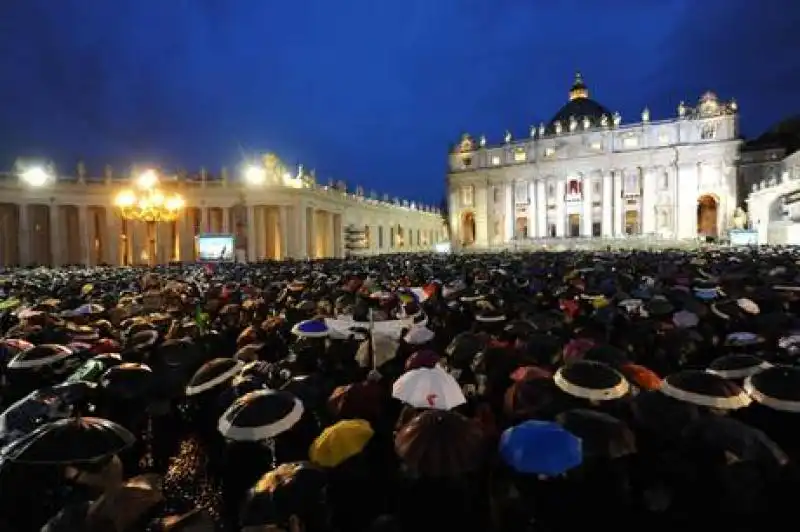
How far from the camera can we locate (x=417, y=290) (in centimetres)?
1312

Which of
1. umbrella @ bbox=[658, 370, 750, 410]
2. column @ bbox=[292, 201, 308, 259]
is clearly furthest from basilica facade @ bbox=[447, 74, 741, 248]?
umbrella @ bbox=[658, 370, 750, 410]

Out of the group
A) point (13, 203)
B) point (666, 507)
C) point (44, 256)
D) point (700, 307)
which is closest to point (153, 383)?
point (666, 507)

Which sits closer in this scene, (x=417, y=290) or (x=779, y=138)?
(x=417, y=290)

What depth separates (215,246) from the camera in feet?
103

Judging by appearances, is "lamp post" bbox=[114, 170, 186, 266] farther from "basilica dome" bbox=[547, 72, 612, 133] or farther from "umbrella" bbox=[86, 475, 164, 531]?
"basilica dome" bbox=[547, 72, 612, 133]

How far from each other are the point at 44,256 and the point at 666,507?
164 feet

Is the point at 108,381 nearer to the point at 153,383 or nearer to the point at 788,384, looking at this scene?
the point at 153,383

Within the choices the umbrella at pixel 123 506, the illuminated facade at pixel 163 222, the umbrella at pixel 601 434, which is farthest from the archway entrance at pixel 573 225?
the umbrella at pixel 123 506

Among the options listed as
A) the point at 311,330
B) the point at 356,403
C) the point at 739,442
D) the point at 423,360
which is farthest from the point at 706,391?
the point at 311,330

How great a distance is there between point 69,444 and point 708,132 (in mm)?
76973

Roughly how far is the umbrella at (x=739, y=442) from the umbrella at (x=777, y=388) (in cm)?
73

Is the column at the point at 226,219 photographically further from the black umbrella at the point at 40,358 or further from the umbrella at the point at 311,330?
the black umbrella at the point at 40,358

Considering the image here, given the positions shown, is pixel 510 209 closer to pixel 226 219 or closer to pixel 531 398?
pixel 226 219

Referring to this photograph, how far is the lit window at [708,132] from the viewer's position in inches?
2574
